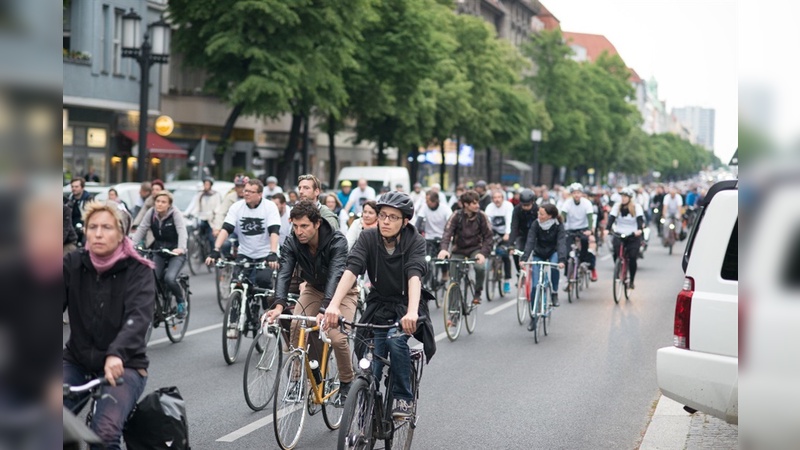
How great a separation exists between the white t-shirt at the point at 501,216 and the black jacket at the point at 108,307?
16711mm

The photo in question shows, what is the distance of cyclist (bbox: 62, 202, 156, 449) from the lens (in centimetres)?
483

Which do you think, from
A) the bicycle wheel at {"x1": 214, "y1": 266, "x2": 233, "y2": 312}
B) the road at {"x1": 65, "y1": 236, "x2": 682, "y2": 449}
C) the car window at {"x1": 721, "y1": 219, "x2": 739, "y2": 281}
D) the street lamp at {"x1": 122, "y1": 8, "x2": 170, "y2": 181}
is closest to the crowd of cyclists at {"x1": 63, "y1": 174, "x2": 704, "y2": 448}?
the road at {"x1": 65, "y1": 236, "x2": 682, "y2": 449}

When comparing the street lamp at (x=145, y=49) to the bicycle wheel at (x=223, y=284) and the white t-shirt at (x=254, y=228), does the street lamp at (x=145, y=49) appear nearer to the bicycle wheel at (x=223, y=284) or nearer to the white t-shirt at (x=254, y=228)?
the bicycle wheel at (x=223, y=284)

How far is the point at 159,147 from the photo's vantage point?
147 feet

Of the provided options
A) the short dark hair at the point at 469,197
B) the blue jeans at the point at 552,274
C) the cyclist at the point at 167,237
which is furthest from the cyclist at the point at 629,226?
the cyclist at the point at 167,237

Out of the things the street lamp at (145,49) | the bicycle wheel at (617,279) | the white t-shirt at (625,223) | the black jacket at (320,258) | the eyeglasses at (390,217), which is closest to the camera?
the eyeglasses at (390,217)

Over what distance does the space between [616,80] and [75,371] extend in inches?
4311

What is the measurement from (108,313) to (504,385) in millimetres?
6873

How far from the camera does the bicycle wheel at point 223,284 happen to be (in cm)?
1764

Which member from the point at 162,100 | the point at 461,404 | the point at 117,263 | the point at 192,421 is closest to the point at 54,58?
the point at 117,263

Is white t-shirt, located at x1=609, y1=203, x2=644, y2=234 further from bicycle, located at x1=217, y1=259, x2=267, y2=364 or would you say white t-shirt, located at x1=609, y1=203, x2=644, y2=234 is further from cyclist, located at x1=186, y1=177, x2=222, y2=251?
bicycle, located at x1=217, y1=259, x2=267, y2=364

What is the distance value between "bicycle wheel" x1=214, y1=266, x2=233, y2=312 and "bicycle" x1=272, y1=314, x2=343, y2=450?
30.1ft

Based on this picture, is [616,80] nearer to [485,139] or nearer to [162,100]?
[485,139]

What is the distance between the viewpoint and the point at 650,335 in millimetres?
15906
